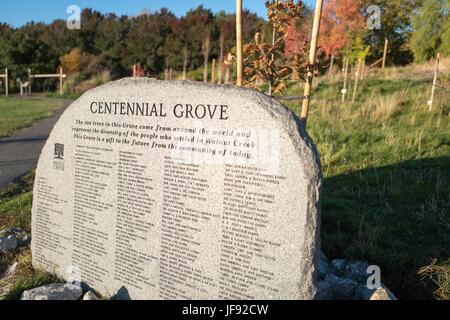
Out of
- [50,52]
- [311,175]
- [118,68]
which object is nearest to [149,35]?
[118,68]

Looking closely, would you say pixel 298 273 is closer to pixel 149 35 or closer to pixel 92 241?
pixel 92 241

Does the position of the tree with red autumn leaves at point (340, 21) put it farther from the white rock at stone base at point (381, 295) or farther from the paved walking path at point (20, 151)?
the white rock at stone base at point (381, 295)

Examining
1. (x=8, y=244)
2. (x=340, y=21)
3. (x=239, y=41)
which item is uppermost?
(x=340, y=21)

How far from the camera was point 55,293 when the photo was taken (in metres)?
3.29

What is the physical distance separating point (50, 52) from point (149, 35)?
910 cm

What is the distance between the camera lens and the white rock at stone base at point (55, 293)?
323cm

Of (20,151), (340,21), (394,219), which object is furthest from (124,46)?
(394,219)

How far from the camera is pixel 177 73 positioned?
104ft

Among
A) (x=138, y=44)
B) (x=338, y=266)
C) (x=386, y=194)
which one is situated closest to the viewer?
(x=338, y=266)

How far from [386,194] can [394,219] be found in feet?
3.03

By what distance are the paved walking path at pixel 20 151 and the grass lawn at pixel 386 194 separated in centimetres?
68

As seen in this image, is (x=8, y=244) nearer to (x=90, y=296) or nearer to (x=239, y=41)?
(x=90, y=296)

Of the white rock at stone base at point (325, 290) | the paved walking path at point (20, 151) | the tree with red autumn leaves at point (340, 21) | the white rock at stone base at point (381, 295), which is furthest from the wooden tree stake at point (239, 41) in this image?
the tree with red autumn leaves at point (340, 21)

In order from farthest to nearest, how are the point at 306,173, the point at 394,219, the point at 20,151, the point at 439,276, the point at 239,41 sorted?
the point at 20,151, the point at 394,219, the point at 239,41, the point at 439,276, the point at 306,173
